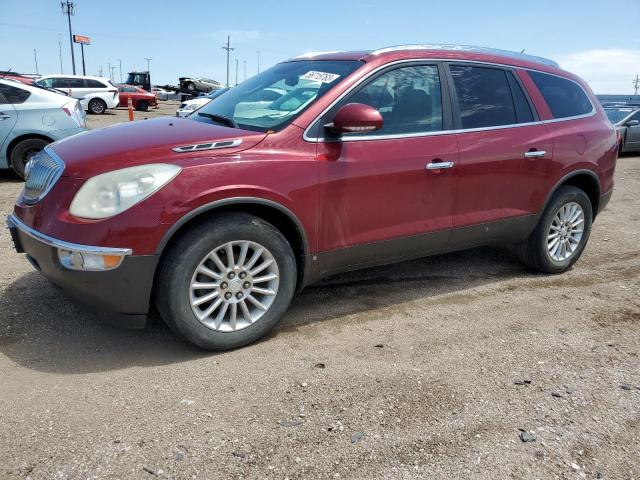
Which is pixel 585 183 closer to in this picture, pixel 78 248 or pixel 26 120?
pixel 78 248

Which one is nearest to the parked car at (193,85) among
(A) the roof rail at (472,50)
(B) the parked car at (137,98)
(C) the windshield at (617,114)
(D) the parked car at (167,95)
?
(D) the parked car at (167,95)

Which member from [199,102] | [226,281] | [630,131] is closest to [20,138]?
[226,281]

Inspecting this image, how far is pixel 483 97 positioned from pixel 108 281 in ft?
9.87

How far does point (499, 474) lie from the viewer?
2234 mm

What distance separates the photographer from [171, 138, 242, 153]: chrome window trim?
2984 mm

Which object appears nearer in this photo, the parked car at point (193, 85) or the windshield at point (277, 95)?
the windshield at point (277, 95)

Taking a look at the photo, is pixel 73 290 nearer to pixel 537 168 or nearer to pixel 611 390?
pixel 611 390

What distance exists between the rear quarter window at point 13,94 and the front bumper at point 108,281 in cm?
609

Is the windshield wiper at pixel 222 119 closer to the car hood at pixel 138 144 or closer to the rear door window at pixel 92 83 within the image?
the car hood at pixel 138 144

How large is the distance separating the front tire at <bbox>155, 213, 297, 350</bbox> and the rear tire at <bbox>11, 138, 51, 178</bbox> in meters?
6.25

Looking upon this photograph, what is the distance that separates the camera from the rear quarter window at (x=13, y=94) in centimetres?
789

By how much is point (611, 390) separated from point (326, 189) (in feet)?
6.52

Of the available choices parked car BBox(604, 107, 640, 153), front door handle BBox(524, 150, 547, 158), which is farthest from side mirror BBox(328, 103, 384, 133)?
parked car BBox(604, 107, 640, 153)

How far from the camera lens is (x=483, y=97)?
4.08 meters
